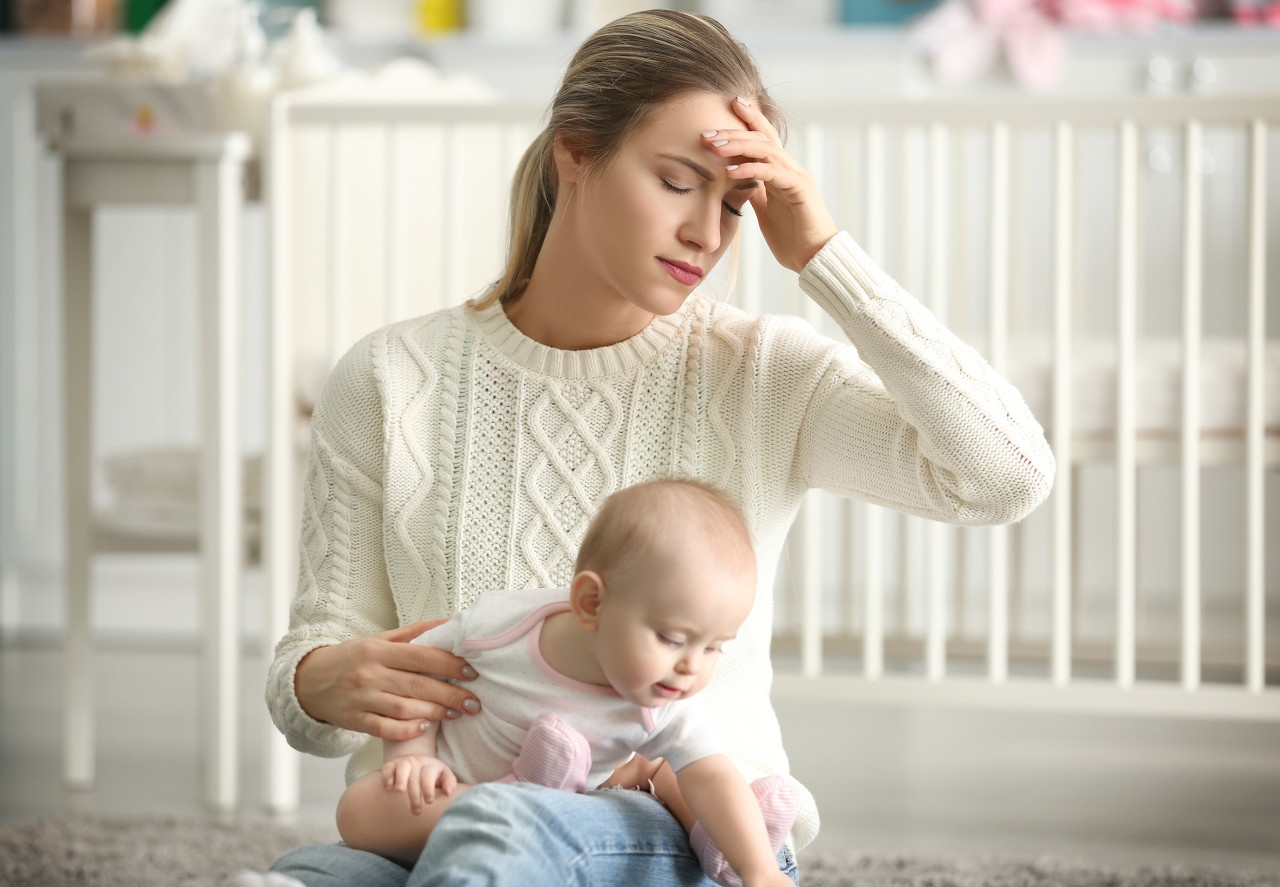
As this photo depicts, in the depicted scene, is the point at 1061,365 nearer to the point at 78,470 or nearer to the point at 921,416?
the point at 921,416

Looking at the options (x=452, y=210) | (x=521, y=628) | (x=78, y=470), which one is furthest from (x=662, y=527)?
(x=78, y=470)

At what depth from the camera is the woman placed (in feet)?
3.34

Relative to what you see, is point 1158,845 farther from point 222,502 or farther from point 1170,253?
point 1170,253

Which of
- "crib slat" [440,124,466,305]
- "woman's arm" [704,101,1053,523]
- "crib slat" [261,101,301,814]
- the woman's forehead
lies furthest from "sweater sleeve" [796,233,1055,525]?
"crib slat" [261,101,301,814]

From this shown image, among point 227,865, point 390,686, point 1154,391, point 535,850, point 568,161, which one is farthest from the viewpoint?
point 1154,391

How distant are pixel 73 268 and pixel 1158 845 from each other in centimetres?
177

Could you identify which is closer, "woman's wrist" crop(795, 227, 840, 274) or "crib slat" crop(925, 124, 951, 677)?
"woman's wrist" crop(795, 227, 840, 274)

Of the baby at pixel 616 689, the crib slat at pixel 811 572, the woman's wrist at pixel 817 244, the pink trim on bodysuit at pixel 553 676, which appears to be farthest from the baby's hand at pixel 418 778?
the crib slat at pixel 811 572

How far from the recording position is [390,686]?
979 mm

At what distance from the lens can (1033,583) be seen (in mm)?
3062

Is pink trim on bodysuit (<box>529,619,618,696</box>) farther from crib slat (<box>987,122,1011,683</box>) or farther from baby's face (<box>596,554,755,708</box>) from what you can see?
crib slat (<box>987,122,1011,683</box>)

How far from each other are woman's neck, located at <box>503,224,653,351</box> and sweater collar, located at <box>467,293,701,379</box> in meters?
0.01

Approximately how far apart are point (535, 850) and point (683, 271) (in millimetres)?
444

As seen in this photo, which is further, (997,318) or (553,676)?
(997,318)
